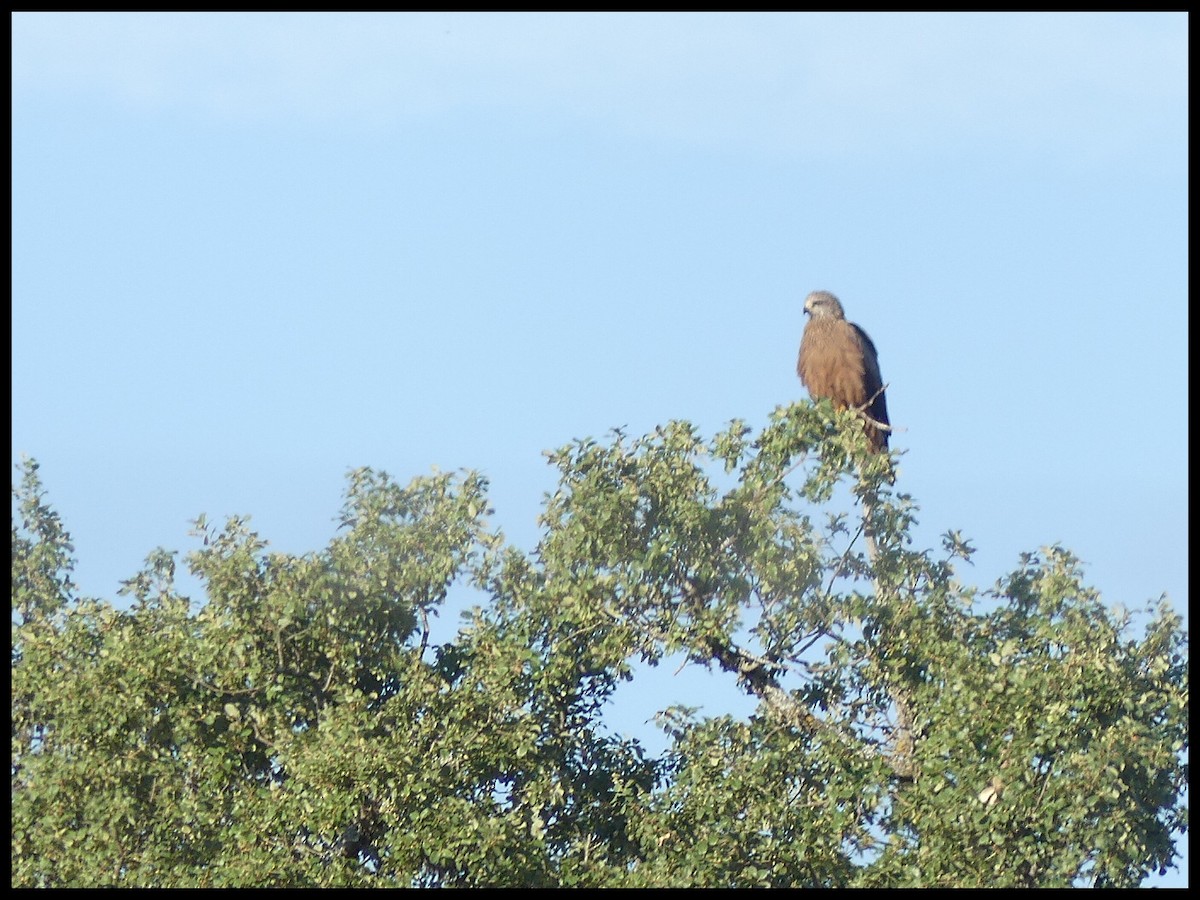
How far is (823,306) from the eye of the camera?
756 inches

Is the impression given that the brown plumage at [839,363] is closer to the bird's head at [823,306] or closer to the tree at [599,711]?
the bird's head at [823,306]

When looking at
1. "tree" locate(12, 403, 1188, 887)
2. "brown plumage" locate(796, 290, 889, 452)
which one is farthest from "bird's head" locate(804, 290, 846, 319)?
"tree" locate(12, 403, 1188, 887)

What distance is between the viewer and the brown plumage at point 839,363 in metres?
17.7

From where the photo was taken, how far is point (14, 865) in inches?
519

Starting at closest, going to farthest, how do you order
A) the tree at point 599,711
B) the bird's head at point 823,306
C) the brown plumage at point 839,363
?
the tree at point 599,711
the brown plumage at point 839,363
the bird's head at point 823,306

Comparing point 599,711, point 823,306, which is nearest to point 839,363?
point 823,306

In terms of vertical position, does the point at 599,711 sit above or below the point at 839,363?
below

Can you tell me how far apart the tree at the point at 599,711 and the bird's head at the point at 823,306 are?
4600 millimetres

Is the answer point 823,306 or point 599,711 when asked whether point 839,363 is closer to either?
point 823,306

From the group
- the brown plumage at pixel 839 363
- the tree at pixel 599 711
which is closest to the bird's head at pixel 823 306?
the brown plumage at pixel 839 363

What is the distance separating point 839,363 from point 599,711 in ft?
17.3

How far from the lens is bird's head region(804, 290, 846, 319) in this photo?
1911 centimetres
